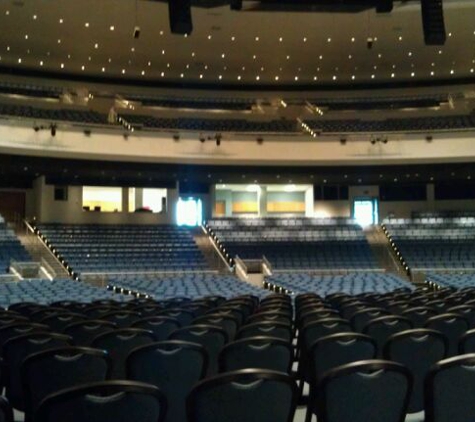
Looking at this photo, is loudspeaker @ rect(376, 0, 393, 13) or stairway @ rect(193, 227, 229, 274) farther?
stairway @ rect(193, 227, 229, 274)

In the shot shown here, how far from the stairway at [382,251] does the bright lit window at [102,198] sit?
1296cm

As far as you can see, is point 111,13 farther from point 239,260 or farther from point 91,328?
point 91,328

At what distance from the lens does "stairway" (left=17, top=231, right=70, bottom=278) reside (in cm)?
2375

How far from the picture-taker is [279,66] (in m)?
28.9

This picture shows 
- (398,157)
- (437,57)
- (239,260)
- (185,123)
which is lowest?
(239,260)

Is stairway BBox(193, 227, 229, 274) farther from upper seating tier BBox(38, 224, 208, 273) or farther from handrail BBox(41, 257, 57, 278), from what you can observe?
handrail BBox(41, 257, 57, 278)

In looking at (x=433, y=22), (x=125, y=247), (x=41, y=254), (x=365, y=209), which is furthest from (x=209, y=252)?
(x=433, y=22)

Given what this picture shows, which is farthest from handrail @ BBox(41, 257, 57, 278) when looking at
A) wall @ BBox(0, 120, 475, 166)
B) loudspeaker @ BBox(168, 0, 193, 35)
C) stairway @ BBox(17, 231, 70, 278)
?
loudspeaker @ BBox(168, 0, 193, 35)

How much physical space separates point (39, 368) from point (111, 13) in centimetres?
2033

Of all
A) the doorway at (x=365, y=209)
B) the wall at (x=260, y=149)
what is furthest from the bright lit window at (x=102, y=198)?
the doorway at (x=365, y=209)

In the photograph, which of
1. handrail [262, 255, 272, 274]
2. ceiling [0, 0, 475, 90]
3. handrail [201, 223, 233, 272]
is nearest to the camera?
ceiling [0, 0, 475, 90]

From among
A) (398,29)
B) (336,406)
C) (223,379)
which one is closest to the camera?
(223,379)

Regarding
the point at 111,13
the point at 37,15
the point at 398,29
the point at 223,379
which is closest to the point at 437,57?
the point at 398,29

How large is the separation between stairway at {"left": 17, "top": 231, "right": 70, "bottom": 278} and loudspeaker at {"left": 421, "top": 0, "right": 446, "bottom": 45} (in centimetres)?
1579
